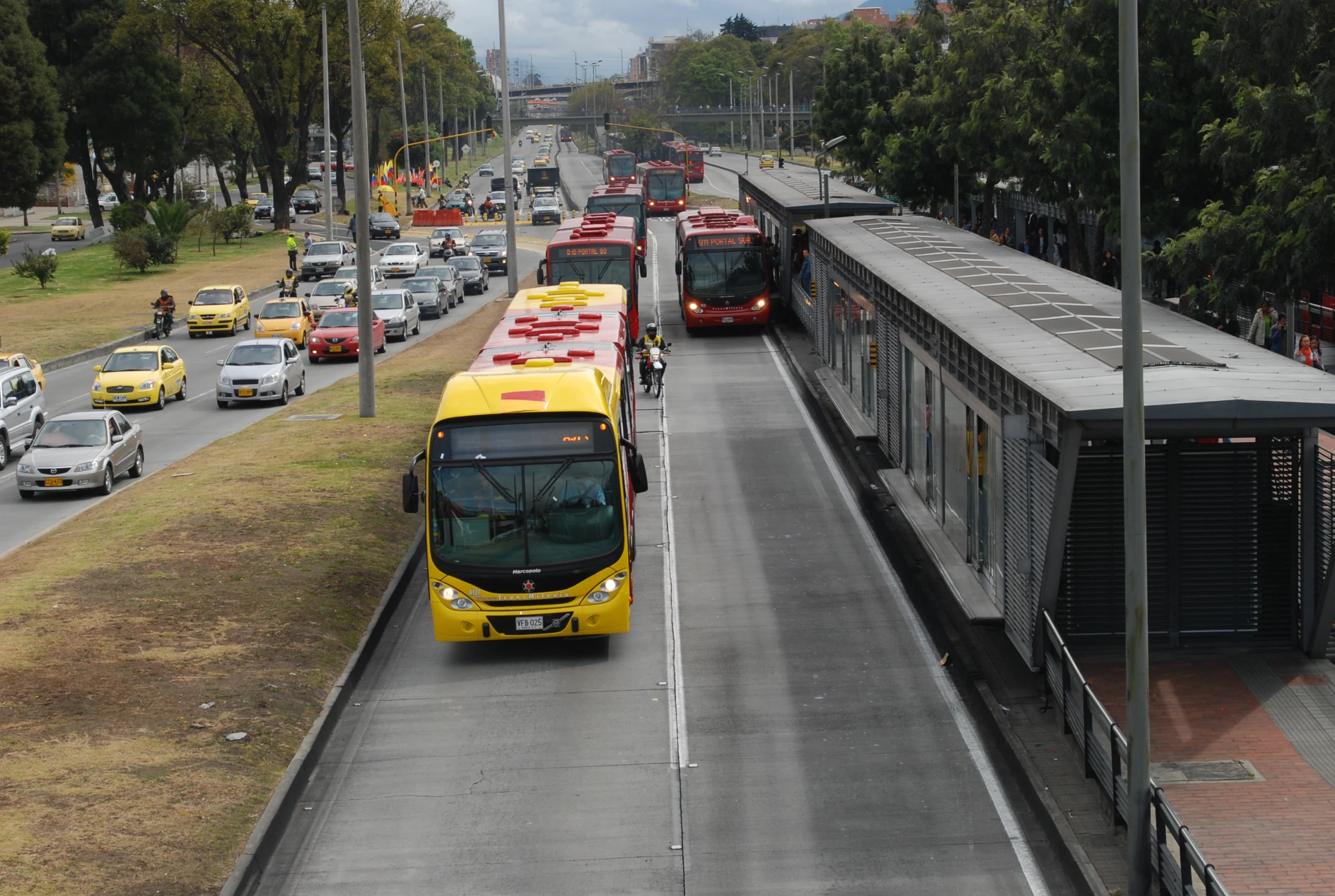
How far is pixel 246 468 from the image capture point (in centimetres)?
2712

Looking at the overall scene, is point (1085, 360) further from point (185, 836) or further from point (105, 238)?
point (105, 238)

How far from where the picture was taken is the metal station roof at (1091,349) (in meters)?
13.1

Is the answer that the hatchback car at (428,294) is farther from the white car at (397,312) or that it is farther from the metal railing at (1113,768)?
the metal railing at (1113,768)

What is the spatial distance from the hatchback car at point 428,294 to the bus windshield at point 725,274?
15.7 meters

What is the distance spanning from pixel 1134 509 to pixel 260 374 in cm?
2952

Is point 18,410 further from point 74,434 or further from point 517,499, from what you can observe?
point 517,499

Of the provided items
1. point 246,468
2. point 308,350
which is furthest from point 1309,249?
point 308,350

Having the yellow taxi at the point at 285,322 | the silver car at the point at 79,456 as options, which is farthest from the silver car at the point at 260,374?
the silver car at the point at 79,456

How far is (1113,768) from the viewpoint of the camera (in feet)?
38.4

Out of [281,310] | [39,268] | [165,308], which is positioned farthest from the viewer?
[39,268]

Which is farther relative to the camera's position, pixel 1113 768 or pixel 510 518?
pixel 510 518

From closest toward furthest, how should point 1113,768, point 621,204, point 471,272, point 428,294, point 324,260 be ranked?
1. point 1113,768
2. point 428,294
3. point 471,272
4. point 621,204
5. point 324,260

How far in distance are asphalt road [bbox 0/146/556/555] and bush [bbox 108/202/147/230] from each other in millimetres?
20837

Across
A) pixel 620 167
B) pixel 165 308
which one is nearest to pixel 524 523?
pixel 165 308
